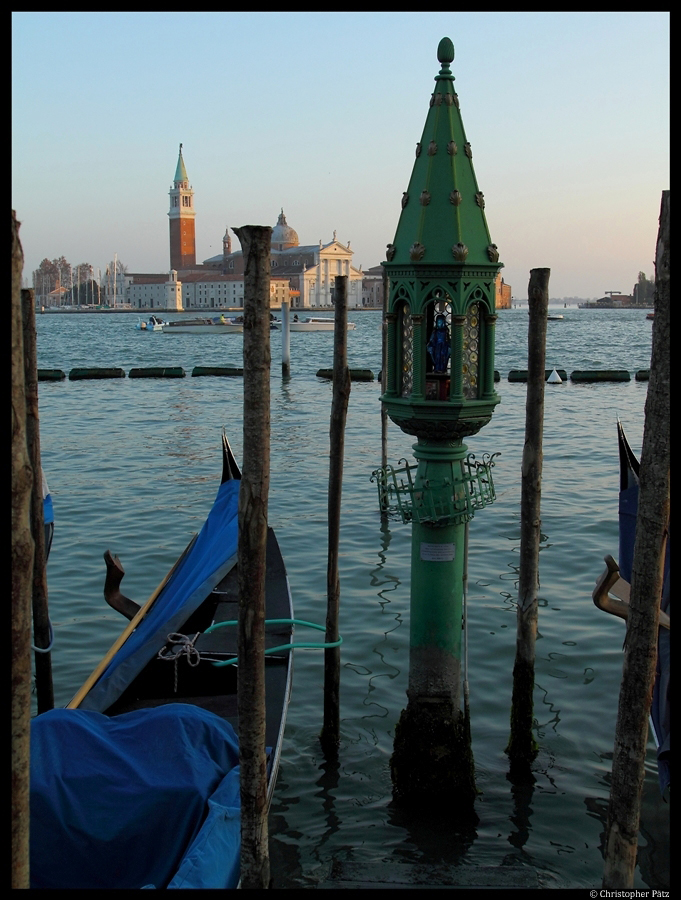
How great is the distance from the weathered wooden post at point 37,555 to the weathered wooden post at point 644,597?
2905 millimetres

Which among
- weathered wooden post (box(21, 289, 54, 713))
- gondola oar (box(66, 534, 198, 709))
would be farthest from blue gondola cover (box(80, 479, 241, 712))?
weathered wooden post (box(21, 289, 54, 713))

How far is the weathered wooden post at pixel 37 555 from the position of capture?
15.0 feet

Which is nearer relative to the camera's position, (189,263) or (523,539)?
(523,539)

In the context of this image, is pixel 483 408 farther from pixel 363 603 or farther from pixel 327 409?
pixel 327 409

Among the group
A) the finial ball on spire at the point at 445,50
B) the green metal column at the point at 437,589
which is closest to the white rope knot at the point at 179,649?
the green metal column at the point at 437,589

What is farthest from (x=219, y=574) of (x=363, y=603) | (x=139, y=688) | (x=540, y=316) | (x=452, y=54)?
(x=452, y=54)

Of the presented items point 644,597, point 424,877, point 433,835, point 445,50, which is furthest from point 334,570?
point 445,50

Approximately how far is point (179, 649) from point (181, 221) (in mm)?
111426

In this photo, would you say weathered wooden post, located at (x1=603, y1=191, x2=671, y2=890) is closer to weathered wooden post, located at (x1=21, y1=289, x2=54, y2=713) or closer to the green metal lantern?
the green metal lantern

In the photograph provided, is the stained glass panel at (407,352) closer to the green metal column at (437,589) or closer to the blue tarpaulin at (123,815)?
the green metal column at (437,589)

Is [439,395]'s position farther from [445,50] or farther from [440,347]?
[445,50]

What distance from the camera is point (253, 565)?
2709mm

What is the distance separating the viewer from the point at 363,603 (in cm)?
646

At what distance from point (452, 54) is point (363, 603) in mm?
3796
